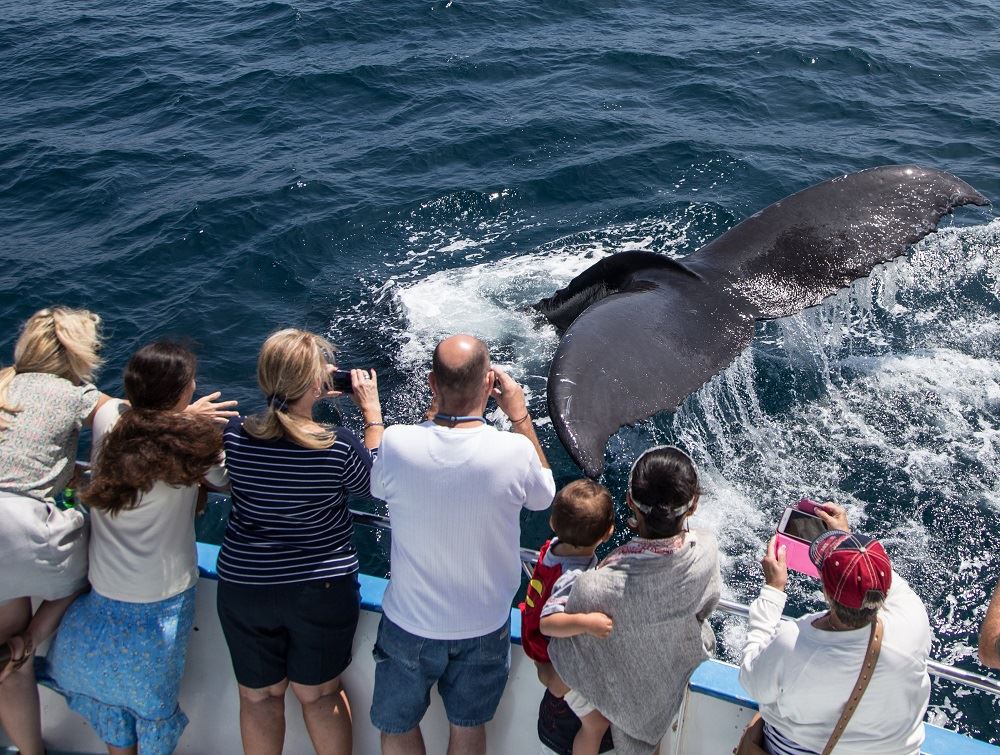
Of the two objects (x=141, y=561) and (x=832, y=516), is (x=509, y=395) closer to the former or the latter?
(x=832, y=516)

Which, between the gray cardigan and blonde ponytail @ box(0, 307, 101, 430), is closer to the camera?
the gray cardigan

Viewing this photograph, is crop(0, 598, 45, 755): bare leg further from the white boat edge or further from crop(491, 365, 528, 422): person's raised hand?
crop(491, 365, 528, 422): person's raised hand

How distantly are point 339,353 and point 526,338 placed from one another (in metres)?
2.02

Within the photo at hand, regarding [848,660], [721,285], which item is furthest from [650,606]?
[721,285]

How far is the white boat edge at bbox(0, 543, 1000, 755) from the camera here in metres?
4.02

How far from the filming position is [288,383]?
12.3ft

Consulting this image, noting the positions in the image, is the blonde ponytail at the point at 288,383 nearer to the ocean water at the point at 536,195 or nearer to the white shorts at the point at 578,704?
the white shorts at the point at 578,704

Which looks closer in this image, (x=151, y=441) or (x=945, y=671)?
(x=945, y=671)

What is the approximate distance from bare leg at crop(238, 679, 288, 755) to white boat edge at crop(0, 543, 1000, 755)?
0.36 meters

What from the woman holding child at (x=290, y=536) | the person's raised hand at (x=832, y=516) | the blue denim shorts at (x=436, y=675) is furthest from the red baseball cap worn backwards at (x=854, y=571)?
the woman holding child at (x=290, y=536)

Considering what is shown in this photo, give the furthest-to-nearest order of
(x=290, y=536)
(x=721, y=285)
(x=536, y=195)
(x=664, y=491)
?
(x=536, y=195), (x=721, y=285), (x=290, y=536), (x=664, y=491)

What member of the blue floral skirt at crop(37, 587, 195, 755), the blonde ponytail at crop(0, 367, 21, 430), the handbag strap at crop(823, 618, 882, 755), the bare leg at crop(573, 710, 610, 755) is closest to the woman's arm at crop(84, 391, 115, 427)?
the blonde ponytail at crop(0, 367, 21, 430)

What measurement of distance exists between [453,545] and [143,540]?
4.43 ft

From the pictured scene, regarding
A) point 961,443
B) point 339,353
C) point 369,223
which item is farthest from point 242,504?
point 369,223
